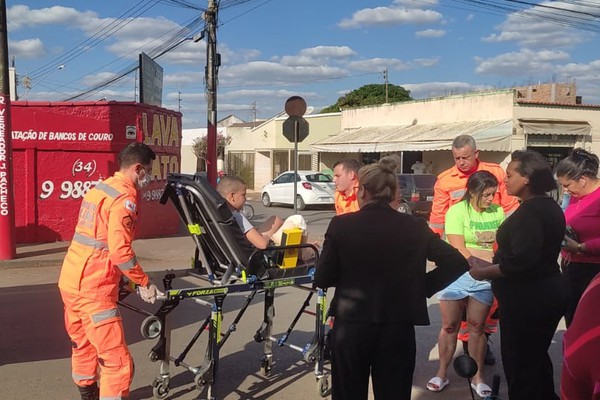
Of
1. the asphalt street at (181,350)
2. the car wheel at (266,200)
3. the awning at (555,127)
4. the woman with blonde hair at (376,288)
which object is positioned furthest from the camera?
the car wheel at (266,200)

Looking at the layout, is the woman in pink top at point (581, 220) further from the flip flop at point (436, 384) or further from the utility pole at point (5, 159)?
the utility pole at point (5, 159)

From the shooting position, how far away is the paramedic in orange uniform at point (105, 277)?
3920 mm

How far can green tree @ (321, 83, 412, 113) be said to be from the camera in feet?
169

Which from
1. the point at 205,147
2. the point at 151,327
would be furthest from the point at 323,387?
the point at 205,147

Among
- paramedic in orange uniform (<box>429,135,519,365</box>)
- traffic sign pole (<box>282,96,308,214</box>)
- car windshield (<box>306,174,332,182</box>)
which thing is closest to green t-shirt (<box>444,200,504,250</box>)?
paramedic in orange uniform (<box>429,135,519,365</box>)

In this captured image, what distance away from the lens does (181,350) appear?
5.97 meters

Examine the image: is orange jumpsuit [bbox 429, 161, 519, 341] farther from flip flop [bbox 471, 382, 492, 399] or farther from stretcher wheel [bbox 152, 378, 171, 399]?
stretcher wheel [bbox 152, 378, 171, 399]

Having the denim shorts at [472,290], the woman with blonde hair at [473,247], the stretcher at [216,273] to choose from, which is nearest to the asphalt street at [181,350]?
the stretcher at [216,273]

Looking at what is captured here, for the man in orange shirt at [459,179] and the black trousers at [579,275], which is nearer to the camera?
the black trousers at [579,275]

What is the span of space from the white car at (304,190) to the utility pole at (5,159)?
1438 centimetres

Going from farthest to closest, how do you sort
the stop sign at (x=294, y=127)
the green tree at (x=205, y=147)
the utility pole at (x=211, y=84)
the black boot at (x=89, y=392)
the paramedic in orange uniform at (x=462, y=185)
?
the green tree at (x=205, y=147) → the utility pole at (x=211, y=84) → the stop sign at (x=294, y=127) → the paramedic in orange uniform at (x=462, y=185) → the black boot at (x=89, y=392)

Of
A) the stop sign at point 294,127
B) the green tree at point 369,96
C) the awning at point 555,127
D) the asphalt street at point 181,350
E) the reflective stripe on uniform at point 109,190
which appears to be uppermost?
the green tree at point 369,96

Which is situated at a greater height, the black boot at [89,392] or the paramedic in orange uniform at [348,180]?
the paramedic in orange uniform at [348,180]

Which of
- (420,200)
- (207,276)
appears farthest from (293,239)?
(420,200)
